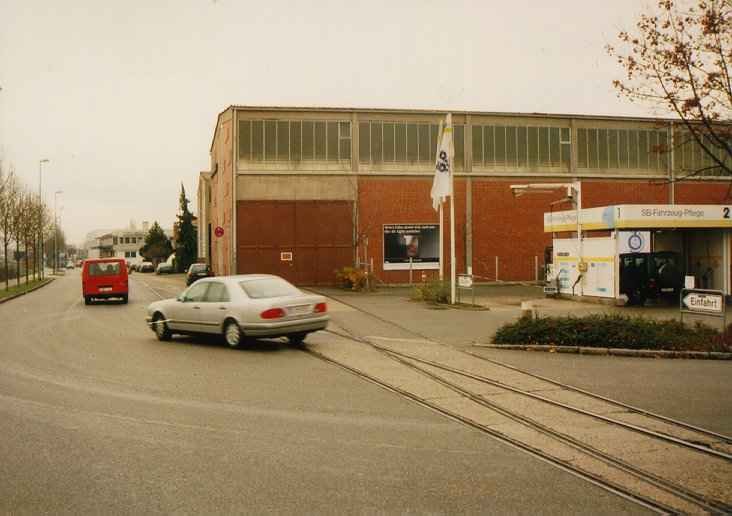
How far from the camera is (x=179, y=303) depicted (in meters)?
15.6

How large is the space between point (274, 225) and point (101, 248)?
14004cm

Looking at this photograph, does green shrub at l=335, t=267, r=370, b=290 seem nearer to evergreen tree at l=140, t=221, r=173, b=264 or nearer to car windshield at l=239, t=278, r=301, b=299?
car windshield at l=239, t=278, r=301, b=299

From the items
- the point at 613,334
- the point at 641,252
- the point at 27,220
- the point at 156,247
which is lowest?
the point at 613,334

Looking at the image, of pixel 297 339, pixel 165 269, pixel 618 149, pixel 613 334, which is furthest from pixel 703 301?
pixel 165 269

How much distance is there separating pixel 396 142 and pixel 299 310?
27269mm

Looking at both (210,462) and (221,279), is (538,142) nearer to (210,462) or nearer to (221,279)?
(221,279)

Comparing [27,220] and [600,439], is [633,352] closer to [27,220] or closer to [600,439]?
[600,439]

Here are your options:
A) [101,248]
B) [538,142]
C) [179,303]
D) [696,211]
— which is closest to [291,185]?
[538,142]

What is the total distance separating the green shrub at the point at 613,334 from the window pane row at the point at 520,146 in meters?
27.2

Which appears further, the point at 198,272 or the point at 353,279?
the point at 198,272

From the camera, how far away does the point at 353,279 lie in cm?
3447

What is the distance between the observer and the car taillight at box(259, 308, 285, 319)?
1377cm

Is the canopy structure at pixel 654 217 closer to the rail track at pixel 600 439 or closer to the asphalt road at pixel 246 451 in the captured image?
A: the rail track at pixel 600 439

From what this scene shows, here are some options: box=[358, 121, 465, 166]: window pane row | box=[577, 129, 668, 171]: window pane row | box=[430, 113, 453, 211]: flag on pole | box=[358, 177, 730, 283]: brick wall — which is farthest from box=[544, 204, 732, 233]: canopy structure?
box=[577, 129, 668, 171]: window pane row
